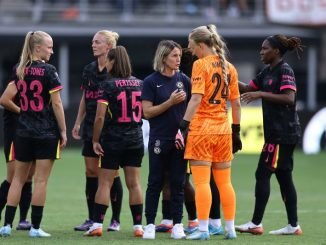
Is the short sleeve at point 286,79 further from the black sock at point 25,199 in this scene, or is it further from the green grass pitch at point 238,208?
the black sock at point 25,199

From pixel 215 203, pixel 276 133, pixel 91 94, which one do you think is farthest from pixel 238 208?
pixel 91 94

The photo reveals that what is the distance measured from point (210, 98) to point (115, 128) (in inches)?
44.9

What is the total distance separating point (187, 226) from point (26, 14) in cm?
2447

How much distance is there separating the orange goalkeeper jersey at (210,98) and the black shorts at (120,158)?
0.82 metres

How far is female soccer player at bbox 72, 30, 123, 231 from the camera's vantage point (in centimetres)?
1151

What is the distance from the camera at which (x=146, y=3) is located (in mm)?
36062

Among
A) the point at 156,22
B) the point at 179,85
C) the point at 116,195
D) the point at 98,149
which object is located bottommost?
the point at 116,195

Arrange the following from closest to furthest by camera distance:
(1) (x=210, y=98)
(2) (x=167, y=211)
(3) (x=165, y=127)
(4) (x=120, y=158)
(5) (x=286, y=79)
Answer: (1) (x=210, y=98) < (3) (x=165, y=127) < (4) (x=120, y=158) < (5) (x=286, y=79) < (2) (x=167, y=211)

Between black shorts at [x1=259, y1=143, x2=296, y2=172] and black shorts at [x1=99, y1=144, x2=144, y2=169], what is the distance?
140 centimetres

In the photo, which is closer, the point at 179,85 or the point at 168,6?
the point at 179,85

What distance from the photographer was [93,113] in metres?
11.7

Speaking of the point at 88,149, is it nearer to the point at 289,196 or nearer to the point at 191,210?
the point at 191,210

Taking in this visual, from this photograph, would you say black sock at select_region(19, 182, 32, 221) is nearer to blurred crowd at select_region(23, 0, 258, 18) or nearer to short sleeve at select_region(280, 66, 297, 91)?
short sleeve at select_region(280, 66, 297, 91)

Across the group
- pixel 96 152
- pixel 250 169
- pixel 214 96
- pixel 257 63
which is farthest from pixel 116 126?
pixel 257 63
